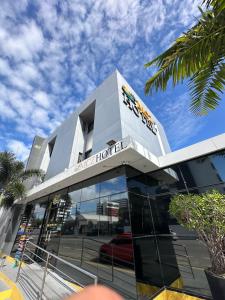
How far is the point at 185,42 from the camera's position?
2.41m

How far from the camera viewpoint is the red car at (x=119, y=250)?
5.44 m

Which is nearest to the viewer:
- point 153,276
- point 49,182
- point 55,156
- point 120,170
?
point 153,276

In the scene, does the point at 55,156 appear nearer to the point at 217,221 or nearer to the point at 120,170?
the point at 120,170

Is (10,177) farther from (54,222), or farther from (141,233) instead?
(141,233)

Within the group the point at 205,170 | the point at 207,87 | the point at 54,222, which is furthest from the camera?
the point at 54,222

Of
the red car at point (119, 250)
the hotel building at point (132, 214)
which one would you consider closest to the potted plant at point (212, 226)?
the hotel building at point (132, 214)

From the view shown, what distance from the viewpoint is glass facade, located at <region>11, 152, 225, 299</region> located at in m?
5.42

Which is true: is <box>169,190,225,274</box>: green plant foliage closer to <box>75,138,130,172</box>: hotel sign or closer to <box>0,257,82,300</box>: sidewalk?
<box>75,138,130,172</box>: hotel sign

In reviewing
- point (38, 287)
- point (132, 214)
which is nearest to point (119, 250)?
point (132, 214)

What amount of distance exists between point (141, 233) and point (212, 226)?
2863 millimetres

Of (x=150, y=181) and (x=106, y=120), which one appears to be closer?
(x=150, y=181)

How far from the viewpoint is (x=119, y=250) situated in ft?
18.7

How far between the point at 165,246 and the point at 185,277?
3.90 feet

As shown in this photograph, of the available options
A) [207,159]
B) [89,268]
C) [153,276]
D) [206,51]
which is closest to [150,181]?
[207,159]
